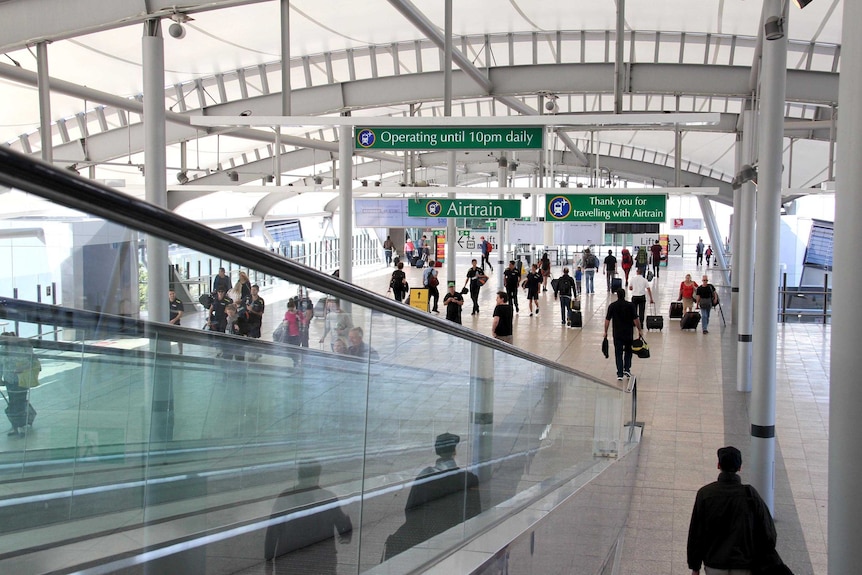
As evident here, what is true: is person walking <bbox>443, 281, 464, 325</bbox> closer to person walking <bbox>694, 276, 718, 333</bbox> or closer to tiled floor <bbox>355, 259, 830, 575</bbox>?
tiled floor <bbox>355, 259, 830, 575</bbox>

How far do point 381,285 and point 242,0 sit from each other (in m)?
25.1

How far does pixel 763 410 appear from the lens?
29.1 ft

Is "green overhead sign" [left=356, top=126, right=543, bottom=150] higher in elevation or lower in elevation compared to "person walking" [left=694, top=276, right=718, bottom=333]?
higher

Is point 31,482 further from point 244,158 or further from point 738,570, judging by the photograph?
point 244,158

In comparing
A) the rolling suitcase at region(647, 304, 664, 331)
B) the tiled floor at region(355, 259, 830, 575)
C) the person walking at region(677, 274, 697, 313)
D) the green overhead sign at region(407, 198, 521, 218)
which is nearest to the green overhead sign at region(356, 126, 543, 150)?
the tiled floor at region(355, 259, 830, 575)

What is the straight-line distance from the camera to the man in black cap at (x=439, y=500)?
405cm

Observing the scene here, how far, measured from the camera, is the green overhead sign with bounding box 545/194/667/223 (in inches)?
649

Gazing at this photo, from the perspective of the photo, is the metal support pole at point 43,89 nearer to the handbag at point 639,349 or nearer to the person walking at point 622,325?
the person walking at point 622,325

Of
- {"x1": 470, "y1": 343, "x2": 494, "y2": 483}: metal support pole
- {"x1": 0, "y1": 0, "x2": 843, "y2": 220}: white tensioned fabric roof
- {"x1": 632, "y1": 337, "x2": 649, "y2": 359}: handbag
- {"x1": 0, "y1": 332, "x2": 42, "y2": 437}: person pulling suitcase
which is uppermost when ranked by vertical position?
{"x1": 0, "y1": 0, "x2": 843, "y2": 220}: white tensioned fabric roof

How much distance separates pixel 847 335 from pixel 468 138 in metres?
7.68

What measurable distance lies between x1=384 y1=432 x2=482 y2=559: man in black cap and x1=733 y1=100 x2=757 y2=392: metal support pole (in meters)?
10.9

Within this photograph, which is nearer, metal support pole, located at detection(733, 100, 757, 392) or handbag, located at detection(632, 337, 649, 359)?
metal support pole, located at detection(733, 100, 757, 392)

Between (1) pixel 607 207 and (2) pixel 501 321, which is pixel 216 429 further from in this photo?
(1) pixel 607 207

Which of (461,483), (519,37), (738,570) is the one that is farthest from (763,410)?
(519,37)
